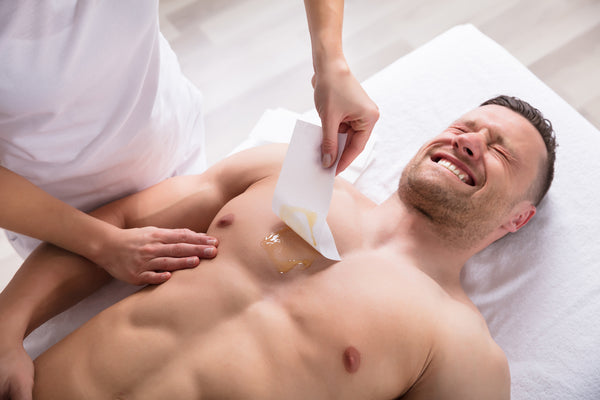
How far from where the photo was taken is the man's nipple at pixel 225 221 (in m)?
1.35

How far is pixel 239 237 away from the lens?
1.31 m

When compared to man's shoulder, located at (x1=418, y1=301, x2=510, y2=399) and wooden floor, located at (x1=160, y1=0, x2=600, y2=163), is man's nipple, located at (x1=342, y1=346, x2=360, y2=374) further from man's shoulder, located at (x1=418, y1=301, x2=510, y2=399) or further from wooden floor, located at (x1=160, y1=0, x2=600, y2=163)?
wooden floor, located at (x1=160, y1=0, x2=600, y2=163)

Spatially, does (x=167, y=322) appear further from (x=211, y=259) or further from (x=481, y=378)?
(x=481, y=378)

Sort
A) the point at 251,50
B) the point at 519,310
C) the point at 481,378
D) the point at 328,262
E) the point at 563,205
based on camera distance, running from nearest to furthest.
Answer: the point at 481,378 → the point at 328,262 → the point at 519,310 → the point at 563,205 → the point at 251,50

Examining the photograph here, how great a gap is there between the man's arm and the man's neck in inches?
14.1

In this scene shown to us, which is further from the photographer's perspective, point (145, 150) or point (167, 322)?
point (145, 150)

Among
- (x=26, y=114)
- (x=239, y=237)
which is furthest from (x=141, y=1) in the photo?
(x=239, y=237)

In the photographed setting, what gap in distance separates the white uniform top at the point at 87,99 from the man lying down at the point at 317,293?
0.13 m

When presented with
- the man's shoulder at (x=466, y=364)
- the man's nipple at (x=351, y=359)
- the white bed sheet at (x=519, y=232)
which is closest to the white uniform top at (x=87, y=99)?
the white bed sheet at (x=519, y=232)

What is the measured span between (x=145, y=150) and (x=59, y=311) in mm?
549

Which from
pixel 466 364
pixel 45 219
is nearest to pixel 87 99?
pixel 45 219

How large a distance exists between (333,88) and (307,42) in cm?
161

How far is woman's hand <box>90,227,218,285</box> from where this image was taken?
1275 mm

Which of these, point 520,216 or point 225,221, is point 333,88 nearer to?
point 225,221
